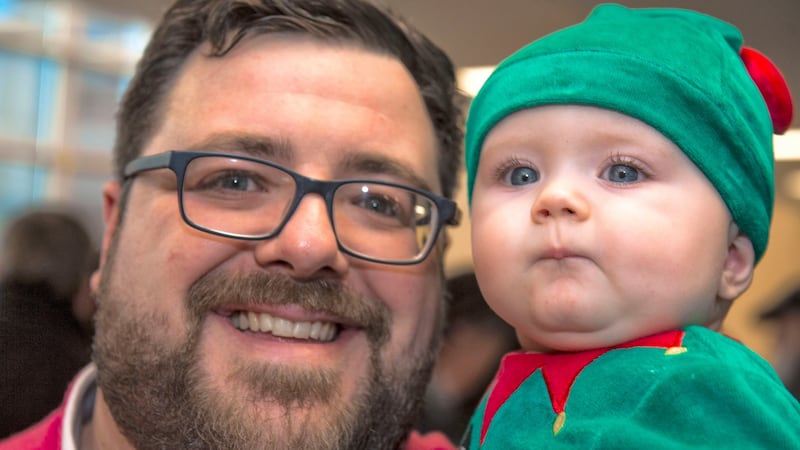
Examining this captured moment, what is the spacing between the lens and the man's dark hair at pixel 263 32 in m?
1.50

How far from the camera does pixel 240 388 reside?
1320 mm

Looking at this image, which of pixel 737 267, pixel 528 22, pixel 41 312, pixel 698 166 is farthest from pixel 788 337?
pixel 41 312

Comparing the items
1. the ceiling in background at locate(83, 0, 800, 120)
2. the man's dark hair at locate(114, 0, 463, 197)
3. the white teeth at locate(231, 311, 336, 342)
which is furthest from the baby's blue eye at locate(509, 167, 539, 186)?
the ceiling in background at locate(83, 0, 800, 120)

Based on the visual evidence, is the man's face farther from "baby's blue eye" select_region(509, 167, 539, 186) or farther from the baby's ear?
the baby's ear

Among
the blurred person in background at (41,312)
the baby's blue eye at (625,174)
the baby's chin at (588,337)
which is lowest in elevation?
the blurred person in background at (41,312)

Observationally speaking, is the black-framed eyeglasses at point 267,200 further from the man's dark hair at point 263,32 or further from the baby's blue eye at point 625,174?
the baby's blue eye at point 625,174

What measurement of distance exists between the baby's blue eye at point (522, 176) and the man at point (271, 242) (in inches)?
14.7

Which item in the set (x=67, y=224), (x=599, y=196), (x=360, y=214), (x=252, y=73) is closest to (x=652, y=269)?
(x=599, y=196)

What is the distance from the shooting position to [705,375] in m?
0.91

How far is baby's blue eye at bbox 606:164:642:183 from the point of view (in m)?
A: 1.01

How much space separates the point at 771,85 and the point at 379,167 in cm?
67

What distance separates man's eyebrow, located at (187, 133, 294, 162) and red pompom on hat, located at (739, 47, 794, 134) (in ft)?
2.48

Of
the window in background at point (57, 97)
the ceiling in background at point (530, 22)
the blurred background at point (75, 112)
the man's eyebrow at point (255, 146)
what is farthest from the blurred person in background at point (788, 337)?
the window in background at point (57, 97)

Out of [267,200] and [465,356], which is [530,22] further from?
[267,200]
